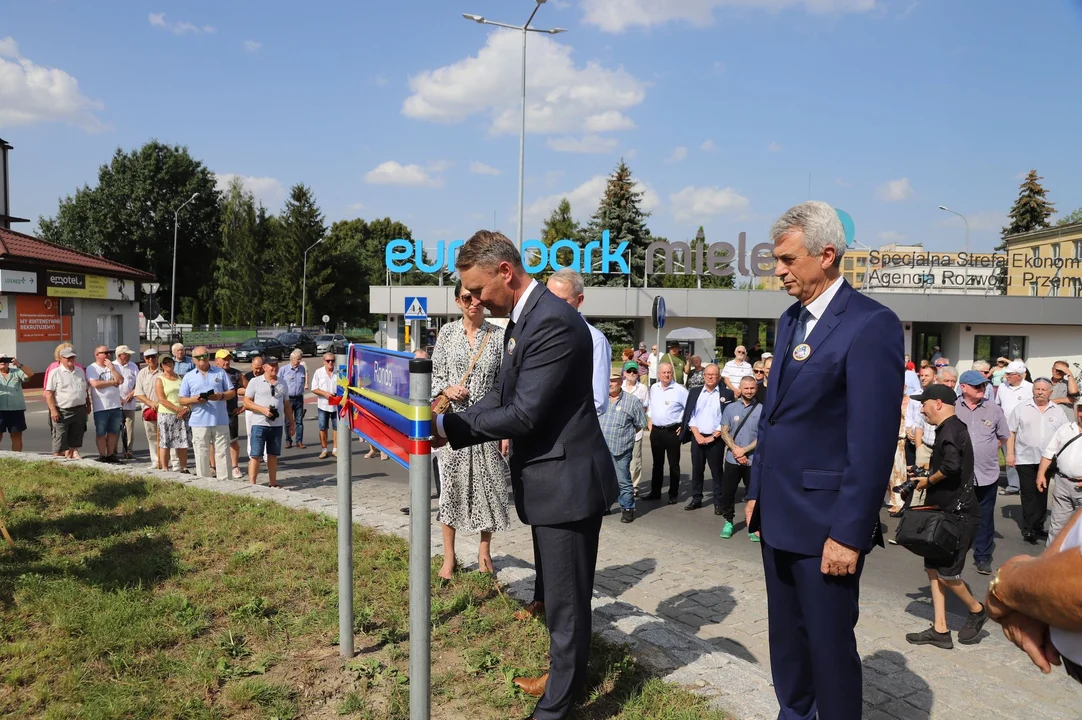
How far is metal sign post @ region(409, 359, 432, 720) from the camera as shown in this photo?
248 centimetres

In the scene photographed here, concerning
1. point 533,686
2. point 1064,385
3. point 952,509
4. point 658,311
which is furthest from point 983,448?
point 658,311

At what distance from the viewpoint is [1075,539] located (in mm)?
1411

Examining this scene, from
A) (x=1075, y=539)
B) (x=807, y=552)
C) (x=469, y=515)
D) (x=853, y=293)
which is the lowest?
(x=469, y=515)

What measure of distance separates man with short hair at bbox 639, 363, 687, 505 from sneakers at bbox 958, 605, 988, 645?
4.92 m

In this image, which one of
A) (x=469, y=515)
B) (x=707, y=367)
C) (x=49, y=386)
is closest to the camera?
(x=469, y=515)

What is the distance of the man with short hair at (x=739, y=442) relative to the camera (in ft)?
28.0

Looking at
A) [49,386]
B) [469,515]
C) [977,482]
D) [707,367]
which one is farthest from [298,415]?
[977,482]

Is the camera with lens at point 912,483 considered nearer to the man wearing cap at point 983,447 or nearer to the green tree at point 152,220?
the man wearing cap at point 983,447

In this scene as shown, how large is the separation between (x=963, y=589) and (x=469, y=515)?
3558 mm

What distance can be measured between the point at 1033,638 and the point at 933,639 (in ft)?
14.1

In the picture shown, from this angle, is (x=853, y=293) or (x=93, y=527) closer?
(x=853, y=293)

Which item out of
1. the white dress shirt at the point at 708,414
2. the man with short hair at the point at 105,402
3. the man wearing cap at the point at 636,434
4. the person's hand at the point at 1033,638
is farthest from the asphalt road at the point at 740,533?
the person's hand at the point at 1033,638

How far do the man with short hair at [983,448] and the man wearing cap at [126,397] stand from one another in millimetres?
11885

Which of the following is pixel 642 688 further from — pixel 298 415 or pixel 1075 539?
pixel 298 415
